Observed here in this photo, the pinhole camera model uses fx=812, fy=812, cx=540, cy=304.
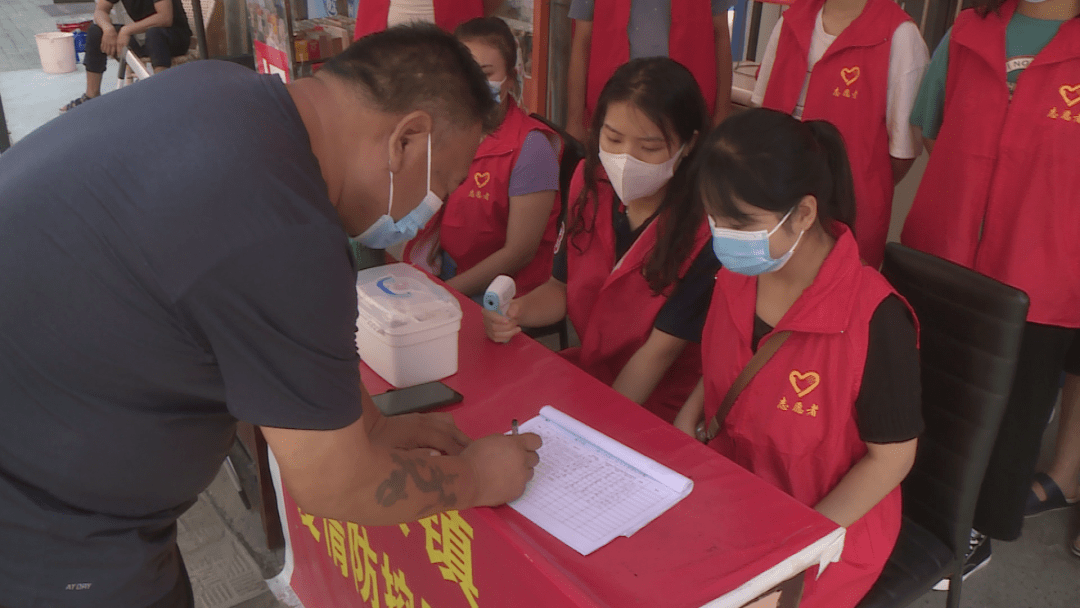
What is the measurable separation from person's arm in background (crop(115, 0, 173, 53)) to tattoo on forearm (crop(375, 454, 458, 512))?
17.6 ft

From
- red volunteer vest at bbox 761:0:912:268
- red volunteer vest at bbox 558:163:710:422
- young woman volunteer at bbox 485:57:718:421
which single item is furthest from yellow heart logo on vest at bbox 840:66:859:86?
red volunteer vest at bbox 558:163:710:422

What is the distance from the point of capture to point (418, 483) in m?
1.00

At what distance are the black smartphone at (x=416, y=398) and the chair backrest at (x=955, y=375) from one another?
851 millimetres

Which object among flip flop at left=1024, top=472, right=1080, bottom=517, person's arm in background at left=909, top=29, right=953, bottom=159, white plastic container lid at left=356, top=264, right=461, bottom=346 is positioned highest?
person's arm in background at left=909, top=29, right=953, bottom=159

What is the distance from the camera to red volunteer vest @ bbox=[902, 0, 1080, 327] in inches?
69.1

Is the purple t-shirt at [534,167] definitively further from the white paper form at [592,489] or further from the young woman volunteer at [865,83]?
the white paper form at [592,489]

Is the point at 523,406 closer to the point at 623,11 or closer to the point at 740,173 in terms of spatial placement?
the point at 740,173

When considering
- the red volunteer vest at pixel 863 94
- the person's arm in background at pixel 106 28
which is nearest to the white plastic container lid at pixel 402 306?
the red volunteer vest at pixel 863 94

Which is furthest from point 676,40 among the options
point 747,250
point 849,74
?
point 747,250

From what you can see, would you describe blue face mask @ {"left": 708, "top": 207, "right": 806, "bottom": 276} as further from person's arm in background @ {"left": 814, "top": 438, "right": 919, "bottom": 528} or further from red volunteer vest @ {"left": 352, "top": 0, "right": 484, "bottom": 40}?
red volunteer vest @ {"left": 352, "top": 0, "right": 484, "bottom": 40}

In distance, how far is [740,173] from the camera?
1322 mm

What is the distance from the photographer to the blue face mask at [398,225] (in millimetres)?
1023

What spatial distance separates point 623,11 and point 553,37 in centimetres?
75

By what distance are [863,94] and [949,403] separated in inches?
39.4
